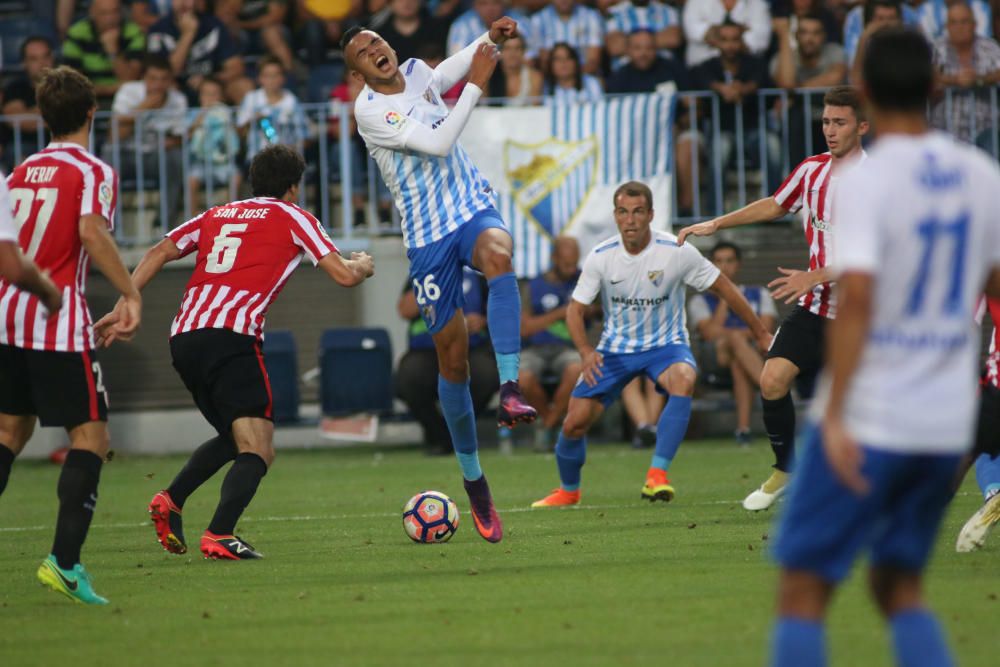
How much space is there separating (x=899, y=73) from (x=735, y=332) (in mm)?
11232

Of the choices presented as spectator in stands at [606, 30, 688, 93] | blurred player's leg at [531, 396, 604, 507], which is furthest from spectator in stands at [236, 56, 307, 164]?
blurred player's leg at [531, 396, 604, 507]

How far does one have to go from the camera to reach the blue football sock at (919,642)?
145 inches

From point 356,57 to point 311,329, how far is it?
8448 mm

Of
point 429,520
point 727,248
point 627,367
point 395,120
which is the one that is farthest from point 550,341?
point 395,120

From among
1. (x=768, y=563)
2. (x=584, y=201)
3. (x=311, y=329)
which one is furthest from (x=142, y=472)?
(x=768, y=563)

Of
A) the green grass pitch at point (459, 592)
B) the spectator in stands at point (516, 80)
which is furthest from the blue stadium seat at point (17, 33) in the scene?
the green grass pitch at point (459, 592)

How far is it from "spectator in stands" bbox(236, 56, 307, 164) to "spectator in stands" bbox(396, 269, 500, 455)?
2.34 metres

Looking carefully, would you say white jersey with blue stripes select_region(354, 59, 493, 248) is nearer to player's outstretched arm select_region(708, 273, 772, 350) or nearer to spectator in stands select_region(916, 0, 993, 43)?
player's outstretched arm select_region(708, 273, 772, 350)

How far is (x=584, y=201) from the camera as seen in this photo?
15.6 m

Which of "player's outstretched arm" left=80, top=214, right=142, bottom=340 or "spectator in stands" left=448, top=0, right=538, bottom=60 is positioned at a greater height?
"spectator in stands" left=448, top=0, right=538, bottom=60

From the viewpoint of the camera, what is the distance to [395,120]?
789cm

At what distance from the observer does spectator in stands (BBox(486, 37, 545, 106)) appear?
1588 cm

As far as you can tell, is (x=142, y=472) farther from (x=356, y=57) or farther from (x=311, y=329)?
(x=356, y=57)

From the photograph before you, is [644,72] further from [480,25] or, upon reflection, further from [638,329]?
[638,329]
